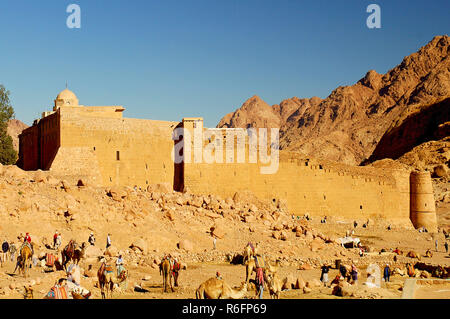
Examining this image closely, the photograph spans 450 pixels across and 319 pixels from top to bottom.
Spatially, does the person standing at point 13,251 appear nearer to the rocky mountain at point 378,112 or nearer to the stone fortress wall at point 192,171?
the stone fortress wall at point 192,171

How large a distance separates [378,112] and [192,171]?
227 feet

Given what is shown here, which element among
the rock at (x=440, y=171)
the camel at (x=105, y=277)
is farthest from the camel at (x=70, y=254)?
the rock at (x=440, y=171)

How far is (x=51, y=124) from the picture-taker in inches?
1115

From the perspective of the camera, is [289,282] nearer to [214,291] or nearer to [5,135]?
[214,291]

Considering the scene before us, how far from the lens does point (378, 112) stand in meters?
91.2

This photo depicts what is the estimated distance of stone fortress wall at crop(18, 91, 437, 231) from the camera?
88.4 ft

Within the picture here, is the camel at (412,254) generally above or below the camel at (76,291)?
below

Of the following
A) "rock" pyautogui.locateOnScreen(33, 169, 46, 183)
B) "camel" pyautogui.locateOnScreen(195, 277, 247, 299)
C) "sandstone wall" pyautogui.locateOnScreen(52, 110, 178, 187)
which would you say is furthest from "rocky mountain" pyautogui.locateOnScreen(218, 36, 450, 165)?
"camel" pyautogui.locateOnScreen(195, 277, 247, 299)

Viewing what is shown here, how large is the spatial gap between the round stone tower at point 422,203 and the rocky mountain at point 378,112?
94.9 ft

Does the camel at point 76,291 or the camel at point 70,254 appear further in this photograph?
the camel at point 70,254

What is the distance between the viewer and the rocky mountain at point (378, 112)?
66375mm

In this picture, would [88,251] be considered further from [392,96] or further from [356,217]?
[392,96]

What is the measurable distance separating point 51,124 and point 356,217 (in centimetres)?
1872

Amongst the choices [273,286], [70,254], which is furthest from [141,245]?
[273,286]
